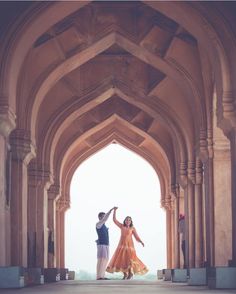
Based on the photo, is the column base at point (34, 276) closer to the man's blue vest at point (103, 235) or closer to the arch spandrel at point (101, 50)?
the man's blue vest at point (103, 235)

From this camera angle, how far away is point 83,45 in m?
18.0

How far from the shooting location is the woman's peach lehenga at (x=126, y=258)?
2114 centimetres

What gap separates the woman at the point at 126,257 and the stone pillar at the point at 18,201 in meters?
4.25

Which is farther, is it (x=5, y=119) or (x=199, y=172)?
(x=199, y=172)

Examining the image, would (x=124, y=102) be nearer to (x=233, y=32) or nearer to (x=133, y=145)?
(x=133, y=145)

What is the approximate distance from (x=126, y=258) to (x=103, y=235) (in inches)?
85.5

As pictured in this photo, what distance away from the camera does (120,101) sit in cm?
2417

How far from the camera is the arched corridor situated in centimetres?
1402

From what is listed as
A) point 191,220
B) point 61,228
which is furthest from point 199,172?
point 61,228

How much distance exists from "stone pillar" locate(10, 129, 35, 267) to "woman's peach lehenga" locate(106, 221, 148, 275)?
4252 mm

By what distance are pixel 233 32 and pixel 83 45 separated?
197 inches

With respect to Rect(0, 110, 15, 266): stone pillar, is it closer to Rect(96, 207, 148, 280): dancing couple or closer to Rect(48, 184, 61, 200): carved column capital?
Rect(96, 207, 148, 280): dancing couple

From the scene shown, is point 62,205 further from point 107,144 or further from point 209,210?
point 209,210

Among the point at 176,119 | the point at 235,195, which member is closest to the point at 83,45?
the point at 176,119
